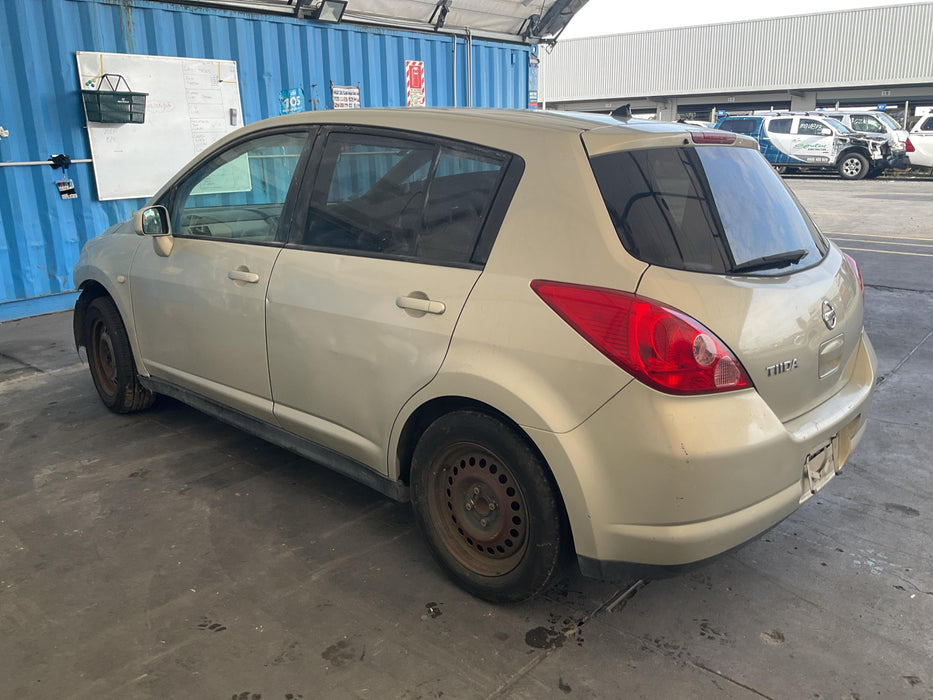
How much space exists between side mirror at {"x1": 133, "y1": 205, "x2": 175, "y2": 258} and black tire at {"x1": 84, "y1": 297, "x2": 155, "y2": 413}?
2.35 ft

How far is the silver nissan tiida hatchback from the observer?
222cm

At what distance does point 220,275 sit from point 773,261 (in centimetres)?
234

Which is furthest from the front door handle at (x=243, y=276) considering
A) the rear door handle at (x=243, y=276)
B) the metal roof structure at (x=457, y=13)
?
the metal roof structure at (x=457, y=13)

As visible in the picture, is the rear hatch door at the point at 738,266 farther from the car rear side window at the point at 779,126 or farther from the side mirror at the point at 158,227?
the car rear side window at the point at 779,126

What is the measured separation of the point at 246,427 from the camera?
3621 millimetres

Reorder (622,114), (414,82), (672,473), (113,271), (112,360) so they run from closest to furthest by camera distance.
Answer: (672,473), (622,114), (113,271), (112,360), (414,82)

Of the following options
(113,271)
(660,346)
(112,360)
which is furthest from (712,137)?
(112,360)

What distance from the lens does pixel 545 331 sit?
92.2 inches

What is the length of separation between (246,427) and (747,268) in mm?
2357

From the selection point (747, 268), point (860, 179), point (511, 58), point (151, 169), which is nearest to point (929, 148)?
point (860, 179)

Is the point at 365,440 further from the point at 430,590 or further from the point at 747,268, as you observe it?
the point at 747,268

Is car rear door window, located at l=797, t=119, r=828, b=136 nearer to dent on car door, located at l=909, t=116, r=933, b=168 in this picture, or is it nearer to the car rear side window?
the car rear side window

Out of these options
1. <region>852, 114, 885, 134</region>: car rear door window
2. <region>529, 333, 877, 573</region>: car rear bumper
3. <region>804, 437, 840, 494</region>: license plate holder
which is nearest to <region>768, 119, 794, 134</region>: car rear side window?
<region>852, 114, 885, 134</region>: car rear door window

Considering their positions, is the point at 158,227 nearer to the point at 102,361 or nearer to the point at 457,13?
the point at 102,361
